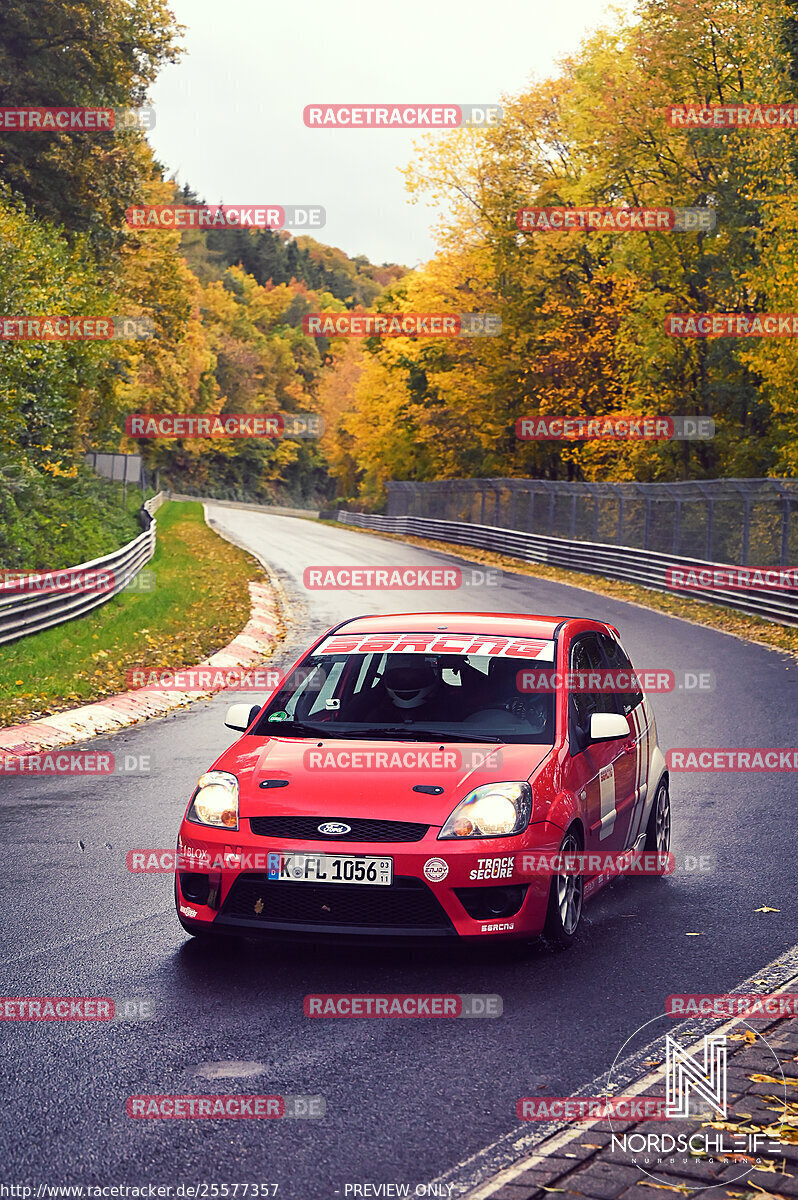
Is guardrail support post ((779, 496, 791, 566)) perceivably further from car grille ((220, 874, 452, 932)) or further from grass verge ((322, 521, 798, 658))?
car grille ((220, 874, 452, 932))

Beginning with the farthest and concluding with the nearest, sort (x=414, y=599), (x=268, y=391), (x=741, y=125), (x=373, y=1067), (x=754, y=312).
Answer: (x=268, y=391) < (x=754, y=312) < (x=741, y=125) < (x=414, y=599) < (x=373, y=1067)

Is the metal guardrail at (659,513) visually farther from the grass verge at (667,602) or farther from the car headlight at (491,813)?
the car headlight at (491,813)

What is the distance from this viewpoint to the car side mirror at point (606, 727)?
682 centimetres

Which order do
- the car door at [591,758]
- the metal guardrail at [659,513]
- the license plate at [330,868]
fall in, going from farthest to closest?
the metal guardrail at [659,513] < the car door at [591,758] < the license plate at [330,868]

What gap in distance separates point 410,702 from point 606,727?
1121 millimetres

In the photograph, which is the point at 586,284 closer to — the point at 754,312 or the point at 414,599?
the point at 754,312

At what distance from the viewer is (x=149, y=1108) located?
14.6 feet

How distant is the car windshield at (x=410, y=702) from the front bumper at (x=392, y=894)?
866mm

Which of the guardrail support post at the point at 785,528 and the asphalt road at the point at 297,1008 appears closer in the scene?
the asphalt road at the point at 297,1008

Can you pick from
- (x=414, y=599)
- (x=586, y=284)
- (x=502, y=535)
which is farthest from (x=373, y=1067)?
(x=586, y=284)

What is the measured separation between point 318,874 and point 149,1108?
1.62 m

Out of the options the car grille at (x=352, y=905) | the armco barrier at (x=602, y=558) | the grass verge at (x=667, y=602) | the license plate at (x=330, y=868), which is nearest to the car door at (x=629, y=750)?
the car grille at (x=352, y=905)

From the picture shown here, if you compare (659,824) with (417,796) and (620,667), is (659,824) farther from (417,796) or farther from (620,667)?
(417,796)

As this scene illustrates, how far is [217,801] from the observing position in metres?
6.35
